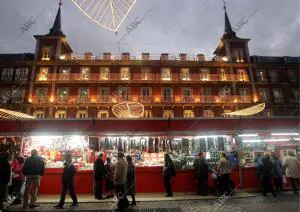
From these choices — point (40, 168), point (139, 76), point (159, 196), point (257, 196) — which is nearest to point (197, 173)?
point (159, 196)

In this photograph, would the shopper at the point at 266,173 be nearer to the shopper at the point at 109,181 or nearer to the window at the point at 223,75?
the shopper at the point at 109,181

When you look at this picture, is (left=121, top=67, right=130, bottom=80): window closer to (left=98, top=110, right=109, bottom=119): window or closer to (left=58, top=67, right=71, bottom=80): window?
(left=98, top=110, right=109, bottom=119): window

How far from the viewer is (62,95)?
2809 centimetres

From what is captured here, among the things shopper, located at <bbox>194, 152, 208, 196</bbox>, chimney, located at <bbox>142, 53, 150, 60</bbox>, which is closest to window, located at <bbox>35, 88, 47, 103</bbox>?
chimney, located at <bbox>142, 53, 150, 60</bbox>

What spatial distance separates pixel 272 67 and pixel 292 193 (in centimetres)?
2760

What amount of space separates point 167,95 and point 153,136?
18904 mm

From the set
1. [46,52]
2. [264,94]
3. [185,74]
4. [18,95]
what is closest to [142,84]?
[185,74]

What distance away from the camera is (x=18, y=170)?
7.96m

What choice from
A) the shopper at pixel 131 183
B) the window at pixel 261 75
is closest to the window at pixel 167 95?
the window at pixel 261 75

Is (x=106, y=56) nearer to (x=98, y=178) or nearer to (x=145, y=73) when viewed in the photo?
(x=145, y=73)

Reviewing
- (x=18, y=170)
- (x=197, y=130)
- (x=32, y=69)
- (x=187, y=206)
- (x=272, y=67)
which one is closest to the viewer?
(x=187, y=206)

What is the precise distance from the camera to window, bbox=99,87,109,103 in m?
27.7

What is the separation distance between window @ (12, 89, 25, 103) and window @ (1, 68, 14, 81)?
2.19 meters

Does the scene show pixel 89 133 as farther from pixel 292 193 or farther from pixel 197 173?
pixel 292 193
